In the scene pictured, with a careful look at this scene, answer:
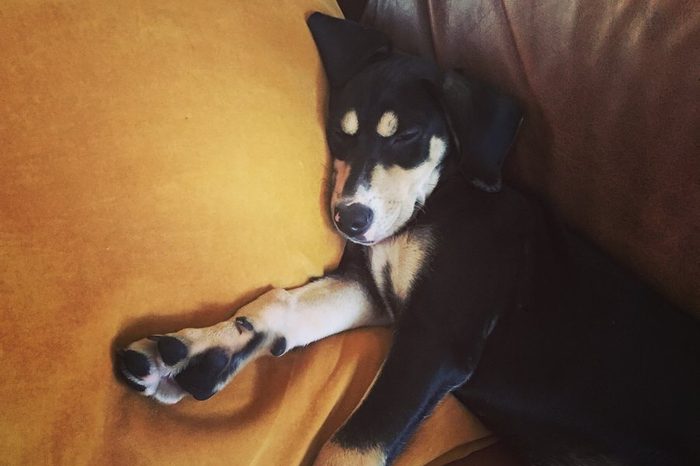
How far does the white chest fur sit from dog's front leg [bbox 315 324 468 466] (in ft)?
0.32

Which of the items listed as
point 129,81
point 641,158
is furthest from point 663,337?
point 129,81

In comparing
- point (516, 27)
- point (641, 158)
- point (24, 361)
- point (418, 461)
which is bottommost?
point (418, 461)

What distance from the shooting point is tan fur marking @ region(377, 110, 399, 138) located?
1.25 m

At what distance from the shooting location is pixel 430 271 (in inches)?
47.9

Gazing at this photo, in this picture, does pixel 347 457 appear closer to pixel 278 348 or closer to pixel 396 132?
pixel 278 348

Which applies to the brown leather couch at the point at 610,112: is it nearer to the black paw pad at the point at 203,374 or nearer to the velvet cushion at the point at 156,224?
the velvet cushion at the point at 156,224

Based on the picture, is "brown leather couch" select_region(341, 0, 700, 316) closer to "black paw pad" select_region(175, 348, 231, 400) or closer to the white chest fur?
the white chest fur

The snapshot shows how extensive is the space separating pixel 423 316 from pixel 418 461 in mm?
242

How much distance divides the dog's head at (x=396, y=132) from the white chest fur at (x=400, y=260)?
3 centimetres

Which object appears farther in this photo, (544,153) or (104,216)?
(544,153)

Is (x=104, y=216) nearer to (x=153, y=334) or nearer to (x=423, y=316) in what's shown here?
(x=153, y=334)

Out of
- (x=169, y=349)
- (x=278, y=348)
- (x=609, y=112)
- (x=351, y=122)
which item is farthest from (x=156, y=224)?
(x=609, y=112)

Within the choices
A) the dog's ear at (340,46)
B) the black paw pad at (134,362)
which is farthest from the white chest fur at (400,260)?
the black paw pad at (134,362)

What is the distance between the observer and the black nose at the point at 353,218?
118 centimetres
